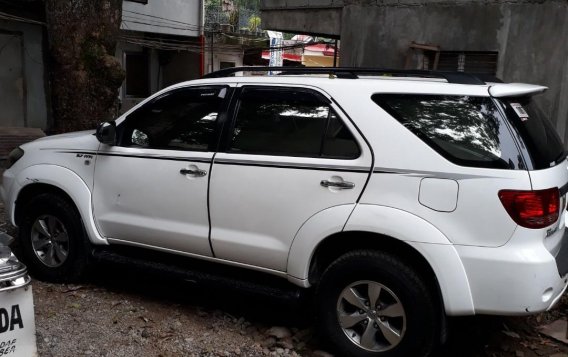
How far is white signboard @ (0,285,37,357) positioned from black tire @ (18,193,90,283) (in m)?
1.93

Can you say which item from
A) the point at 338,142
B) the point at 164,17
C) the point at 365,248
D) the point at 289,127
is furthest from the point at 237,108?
the point at 164,17

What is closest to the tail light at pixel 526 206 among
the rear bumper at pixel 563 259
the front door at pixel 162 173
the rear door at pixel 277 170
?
the rear bumper at pixel 563 259

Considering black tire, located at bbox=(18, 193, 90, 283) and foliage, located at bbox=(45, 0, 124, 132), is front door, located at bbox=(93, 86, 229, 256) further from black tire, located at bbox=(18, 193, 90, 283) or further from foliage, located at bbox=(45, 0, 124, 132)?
foliage, located at bbox=(45, 0, 124, 132)

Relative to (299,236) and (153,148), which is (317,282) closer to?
(299,236)

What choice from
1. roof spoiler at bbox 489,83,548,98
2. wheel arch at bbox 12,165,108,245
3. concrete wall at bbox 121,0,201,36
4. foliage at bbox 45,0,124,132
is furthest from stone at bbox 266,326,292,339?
concrete wall at bbox 121,0,201,36

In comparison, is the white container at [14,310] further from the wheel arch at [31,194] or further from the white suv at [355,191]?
the wheel arch at [31,194]

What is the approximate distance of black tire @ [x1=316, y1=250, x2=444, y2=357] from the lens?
309 cm

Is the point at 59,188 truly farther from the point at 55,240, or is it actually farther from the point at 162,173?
the point at 162,173

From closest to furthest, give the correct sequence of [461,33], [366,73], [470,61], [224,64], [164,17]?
[366,73], [461,33], [470,61], [164,17], [224,64]

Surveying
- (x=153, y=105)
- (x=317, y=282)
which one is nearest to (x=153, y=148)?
(x=153, y=105)

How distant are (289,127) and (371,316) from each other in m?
1.29

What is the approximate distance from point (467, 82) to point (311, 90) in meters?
0.95

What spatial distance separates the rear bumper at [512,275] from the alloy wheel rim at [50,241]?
3.11 meters

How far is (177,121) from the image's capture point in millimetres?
4078
